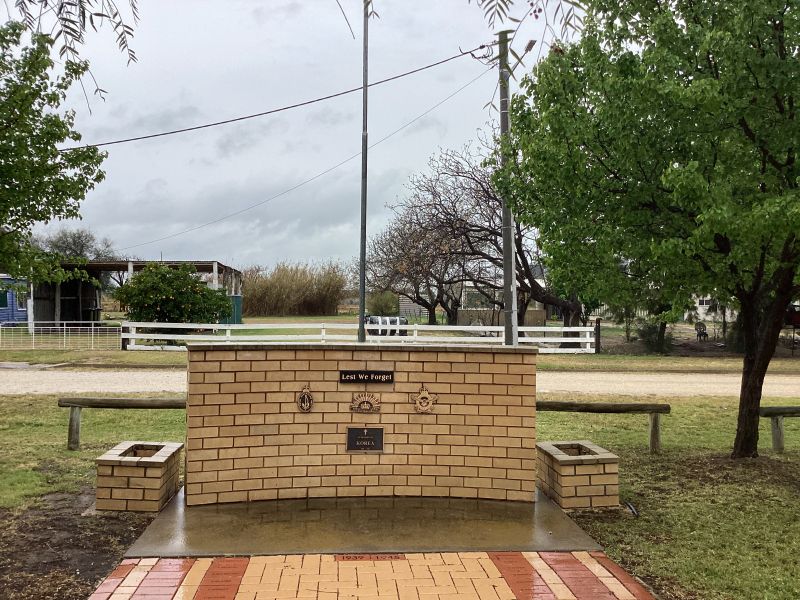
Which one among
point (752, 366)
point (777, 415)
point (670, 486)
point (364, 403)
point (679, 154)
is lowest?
point (670, 486)

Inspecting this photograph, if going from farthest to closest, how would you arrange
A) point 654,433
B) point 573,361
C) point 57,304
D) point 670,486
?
point 57,304 < point 573,361 < point 654,433 < point 670,486

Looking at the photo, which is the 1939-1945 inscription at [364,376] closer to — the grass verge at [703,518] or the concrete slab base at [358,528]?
the concrete slab base at [358,528]

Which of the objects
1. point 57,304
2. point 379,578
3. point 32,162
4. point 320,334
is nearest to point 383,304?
point 57,304

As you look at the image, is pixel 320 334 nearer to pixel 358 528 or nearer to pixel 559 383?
pixel 559 383

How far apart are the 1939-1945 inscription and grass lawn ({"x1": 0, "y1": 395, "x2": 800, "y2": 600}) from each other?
74.9 inches

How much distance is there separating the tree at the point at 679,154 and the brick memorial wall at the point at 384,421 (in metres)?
2.22

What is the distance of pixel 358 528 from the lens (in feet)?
16.5

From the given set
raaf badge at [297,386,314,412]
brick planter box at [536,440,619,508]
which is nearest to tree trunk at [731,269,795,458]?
brick planter box at [536,440,619,508]

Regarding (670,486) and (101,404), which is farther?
(101,404)

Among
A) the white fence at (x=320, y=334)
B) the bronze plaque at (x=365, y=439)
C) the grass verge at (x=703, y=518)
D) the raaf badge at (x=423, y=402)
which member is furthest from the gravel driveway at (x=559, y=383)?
the raaf badge at (x=423, y=402)

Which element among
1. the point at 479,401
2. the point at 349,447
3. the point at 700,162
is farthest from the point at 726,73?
the point at 349,447

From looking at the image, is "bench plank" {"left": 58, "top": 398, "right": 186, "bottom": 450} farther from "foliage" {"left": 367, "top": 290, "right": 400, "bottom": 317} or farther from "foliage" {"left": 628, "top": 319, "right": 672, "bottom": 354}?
"foliage" {"left": 367, "top": 290, "right": 400, "bottom": 317}

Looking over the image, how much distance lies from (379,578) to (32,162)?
29.3ft

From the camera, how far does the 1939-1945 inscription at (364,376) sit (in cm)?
577
